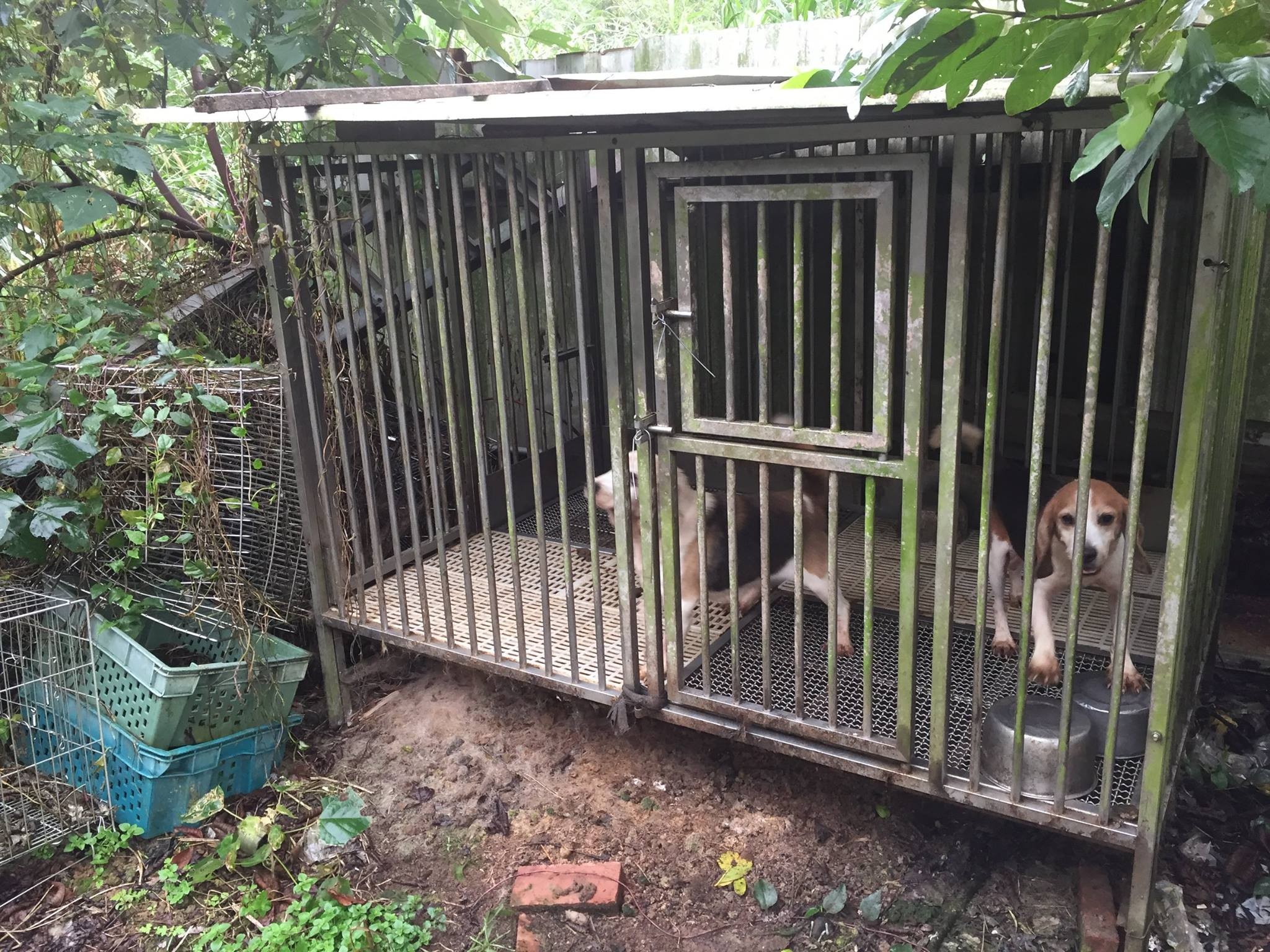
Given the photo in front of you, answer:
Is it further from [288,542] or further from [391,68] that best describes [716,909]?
[391,68]

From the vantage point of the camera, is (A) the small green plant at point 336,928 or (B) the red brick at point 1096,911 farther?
(A) the small green plant at point 336,928

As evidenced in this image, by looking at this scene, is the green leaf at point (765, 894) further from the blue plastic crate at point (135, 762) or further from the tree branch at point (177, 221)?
the tree branch at point (177, 221)

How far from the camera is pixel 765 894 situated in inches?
141

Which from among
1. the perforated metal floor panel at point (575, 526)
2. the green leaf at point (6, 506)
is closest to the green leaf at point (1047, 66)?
the green leaf at point (6, 506)

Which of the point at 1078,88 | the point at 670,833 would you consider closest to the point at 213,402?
the point at 670,833

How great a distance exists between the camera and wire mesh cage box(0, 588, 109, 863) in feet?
13.1

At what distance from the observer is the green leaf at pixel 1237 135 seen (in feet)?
5.04

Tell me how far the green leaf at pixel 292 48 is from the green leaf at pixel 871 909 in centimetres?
418

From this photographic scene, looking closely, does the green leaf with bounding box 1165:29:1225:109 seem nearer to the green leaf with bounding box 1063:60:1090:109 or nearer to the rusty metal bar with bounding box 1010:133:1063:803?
the green leaf with bounding box 1063:60:1090:109

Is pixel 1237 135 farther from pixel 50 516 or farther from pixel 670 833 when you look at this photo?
pixel 50 516

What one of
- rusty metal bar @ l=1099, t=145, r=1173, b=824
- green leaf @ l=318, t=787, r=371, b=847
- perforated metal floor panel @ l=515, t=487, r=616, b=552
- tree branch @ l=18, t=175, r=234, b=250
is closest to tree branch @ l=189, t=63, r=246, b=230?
tree branch @ l=18, t=175, r=234, b=250

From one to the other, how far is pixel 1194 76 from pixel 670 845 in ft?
10.7

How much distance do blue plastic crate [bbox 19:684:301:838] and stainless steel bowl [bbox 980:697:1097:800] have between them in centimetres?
305

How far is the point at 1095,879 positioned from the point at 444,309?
327 cm
